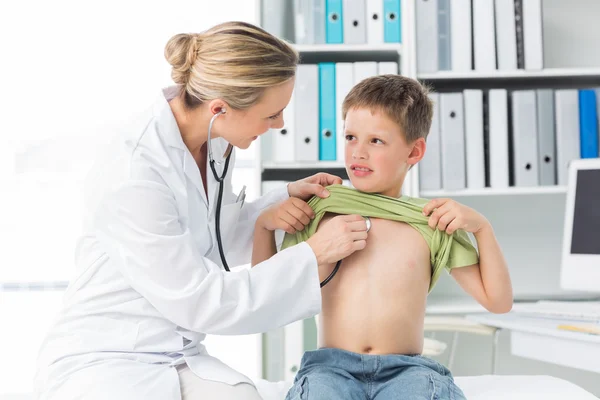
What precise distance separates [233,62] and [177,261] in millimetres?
416

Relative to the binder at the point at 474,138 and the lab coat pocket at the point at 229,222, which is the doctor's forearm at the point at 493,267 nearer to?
the lab coat pocket at the point at 229,222

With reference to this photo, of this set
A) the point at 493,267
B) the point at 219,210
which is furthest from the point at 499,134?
the point at 219,210

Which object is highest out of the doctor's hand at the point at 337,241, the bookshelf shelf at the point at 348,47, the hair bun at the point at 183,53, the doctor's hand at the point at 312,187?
the bookshelf shelf at the point at 348,47

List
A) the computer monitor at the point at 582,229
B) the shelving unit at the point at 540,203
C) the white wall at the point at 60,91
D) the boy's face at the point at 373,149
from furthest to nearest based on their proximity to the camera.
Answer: the white wall at the point at 60,91
the shelving unit at the point at 540,203
the computer monitor at the point at 582,229
the boy's face at the point at 373,149

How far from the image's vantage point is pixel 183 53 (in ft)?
4.52

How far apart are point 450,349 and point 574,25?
1.43 meters

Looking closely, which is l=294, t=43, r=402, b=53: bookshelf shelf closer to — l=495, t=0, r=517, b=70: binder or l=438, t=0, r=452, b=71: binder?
l=438, t=0, r=452, b=71: binder

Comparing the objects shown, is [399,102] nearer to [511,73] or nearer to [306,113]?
[306,113]

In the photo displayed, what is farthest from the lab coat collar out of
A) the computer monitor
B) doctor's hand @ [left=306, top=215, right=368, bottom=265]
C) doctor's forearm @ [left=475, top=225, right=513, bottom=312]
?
the computer monitor

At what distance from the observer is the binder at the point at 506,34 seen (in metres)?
2.30

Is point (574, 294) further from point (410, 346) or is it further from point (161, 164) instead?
point (161, 164)

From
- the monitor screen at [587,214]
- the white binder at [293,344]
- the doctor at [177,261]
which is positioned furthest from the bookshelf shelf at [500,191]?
the doctor at [177,261]

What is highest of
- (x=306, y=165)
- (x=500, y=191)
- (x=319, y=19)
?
(x=319, y=19)

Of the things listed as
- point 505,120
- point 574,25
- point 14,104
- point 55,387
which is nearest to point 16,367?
point 14,104
